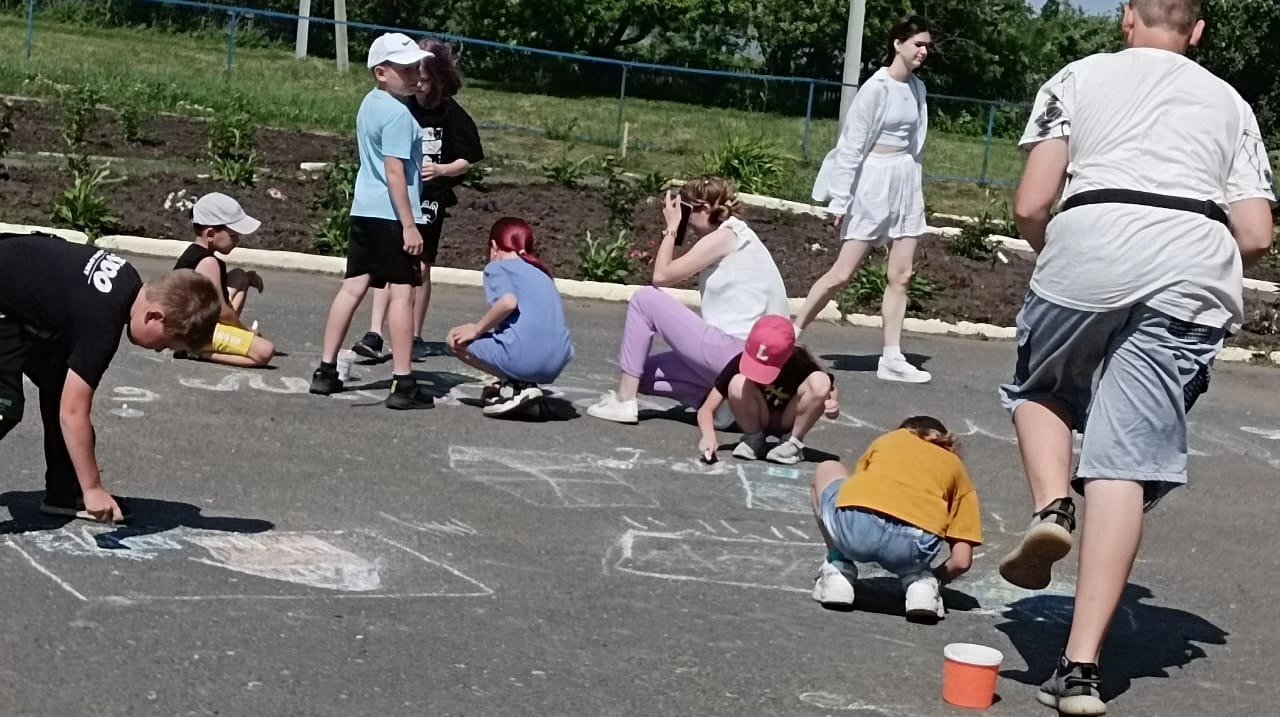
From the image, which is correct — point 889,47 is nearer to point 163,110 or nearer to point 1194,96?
point 1194,96

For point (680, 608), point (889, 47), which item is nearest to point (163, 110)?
point (889, 47)

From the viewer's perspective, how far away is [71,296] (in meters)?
5.45

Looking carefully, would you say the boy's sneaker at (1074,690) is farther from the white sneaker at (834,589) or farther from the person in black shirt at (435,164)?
the person in black shirt at (435,164)

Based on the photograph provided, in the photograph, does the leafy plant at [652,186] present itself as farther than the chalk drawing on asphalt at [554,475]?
Yes

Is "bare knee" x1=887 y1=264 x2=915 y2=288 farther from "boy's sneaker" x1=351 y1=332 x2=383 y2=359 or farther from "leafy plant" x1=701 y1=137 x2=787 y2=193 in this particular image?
"leafy plant" x1=701 y1=137 x2=787 y2=193

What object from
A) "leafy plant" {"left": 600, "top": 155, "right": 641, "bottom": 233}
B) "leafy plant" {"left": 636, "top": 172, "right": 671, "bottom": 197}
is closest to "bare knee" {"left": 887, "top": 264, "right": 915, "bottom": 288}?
"leafy plant" {"left": 600, "top": 155, "right": 641, "bottom": 233}

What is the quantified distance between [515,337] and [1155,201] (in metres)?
3.86

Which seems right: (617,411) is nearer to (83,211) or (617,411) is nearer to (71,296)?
(71,296)

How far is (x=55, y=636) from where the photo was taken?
4.80 m

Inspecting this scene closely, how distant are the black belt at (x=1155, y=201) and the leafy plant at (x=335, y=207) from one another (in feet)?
23.3

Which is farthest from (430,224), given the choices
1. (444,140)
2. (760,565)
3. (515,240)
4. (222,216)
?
(760,565)

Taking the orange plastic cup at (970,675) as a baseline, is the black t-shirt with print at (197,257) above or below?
above

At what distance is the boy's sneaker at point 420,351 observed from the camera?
961 cm

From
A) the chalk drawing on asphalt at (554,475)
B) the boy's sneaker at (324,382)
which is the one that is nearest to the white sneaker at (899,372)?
the chalk drawing on asphalt at (554,475)
